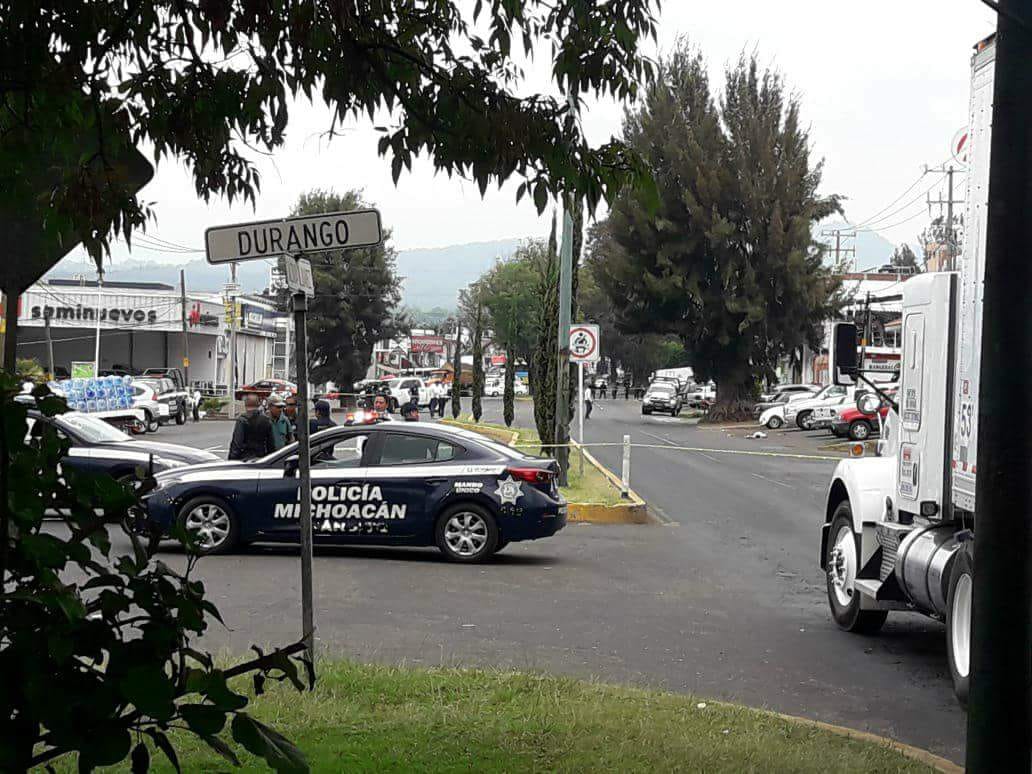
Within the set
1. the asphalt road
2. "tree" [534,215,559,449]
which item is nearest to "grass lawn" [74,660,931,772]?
the asphalt road

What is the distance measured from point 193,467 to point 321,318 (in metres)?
57.9

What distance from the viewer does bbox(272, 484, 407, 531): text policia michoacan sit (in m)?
13.8

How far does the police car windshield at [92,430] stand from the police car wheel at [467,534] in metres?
6.42

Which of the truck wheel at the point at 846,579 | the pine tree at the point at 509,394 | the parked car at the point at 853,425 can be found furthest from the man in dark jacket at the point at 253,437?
the pine tree at the point at 509,394

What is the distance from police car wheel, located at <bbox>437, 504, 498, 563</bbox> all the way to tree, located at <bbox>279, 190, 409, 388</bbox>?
58.1 meters

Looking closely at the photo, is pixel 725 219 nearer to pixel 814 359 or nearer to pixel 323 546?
pixel 814 359

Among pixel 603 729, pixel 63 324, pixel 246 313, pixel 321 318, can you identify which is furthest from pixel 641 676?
pixel 246 313

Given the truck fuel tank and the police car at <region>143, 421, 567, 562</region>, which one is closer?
the truck fuel tank

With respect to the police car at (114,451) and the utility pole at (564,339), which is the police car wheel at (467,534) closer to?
the police car at (114,451)

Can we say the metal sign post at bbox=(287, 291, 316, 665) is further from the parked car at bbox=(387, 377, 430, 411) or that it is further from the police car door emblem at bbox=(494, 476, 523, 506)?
the parked car at bbox=(387, 377, 430, 411)

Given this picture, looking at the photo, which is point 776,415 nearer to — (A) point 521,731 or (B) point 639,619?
(B) point 639,619

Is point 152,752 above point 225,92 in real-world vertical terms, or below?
below

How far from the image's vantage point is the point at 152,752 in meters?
5.69

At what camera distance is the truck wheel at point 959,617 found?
747 centimetres
